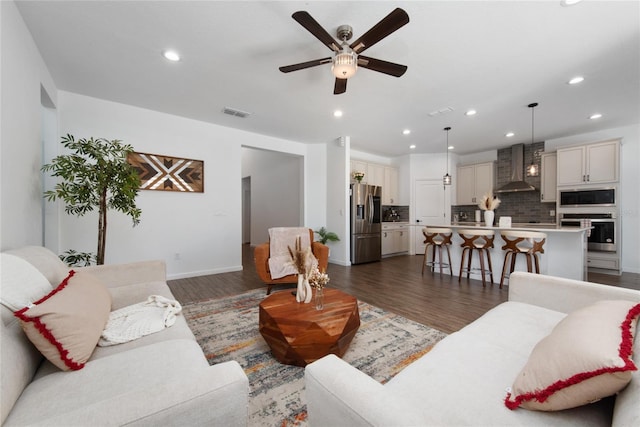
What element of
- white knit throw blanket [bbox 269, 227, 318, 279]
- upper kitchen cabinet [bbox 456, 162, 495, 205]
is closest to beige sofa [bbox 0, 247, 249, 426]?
white knit throw blanket [bbox 269, 227, 318, 279]

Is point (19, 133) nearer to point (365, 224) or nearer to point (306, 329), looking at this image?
point (306, 329)

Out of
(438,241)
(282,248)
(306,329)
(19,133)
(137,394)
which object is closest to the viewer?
(137,394)

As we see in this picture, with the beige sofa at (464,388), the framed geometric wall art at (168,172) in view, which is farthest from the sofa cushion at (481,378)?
the framed geometric wall art at (168,172)

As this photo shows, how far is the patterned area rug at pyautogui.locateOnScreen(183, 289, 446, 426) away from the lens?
1.46 metres

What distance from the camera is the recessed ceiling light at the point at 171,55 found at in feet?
8.01

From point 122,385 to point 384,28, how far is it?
2.46 m

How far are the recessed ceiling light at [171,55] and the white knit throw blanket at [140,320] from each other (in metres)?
2.27

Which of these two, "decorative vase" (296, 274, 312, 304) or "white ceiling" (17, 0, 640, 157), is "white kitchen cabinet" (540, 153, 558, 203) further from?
"decorative vase" (296, 274, 312, 304)

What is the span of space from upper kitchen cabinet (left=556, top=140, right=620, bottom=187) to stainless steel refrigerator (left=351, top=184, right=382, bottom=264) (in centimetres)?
360

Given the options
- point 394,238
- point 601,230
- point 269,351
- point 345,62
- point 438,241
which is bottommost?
point 269,351

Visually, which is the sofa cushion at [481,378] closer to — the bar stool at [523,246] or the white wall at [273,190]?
the bar stool at [523,246]

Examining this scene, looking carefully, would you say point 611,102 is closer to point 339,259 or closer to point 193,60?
point 339,259

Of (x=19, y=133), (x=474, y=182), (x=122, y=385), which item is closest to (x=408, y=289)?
(x=122, y=385)

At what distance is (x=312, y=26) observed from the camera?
1780 millimetres
